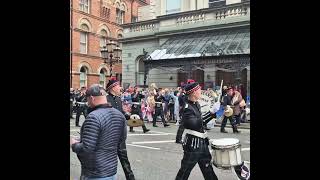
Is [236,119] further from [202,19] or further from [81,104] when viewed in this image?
[202,19]

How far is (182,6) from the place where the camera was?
14.2ft

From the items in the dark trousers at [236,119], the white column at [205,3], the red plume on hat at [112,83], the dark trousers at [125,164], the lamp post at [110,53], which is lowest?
the dark trousers at [125,164]

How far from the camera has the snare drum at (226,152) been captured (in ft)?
9.12

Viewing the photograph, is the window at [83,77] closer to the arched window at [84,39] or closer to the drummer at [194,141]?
the arched window at [84,39]

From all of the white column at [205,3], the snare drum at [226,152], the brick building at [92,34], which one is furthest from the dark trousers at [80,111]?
the white column at [205,3]

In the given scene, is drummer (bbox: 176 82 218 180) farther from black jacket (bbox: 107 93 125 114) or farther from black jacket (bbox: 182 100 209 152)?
black jacket (bbox: 107 93 125 114)

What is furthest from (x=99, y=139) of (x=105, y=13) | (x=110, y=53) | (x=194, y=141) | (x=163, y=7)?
(x=163, y=7)

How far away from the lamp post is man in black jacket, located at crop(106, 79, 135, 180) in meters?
0.21

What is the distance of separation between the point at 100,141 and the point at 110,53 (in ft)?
4.71

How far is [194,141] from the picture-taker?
301 centimetres
